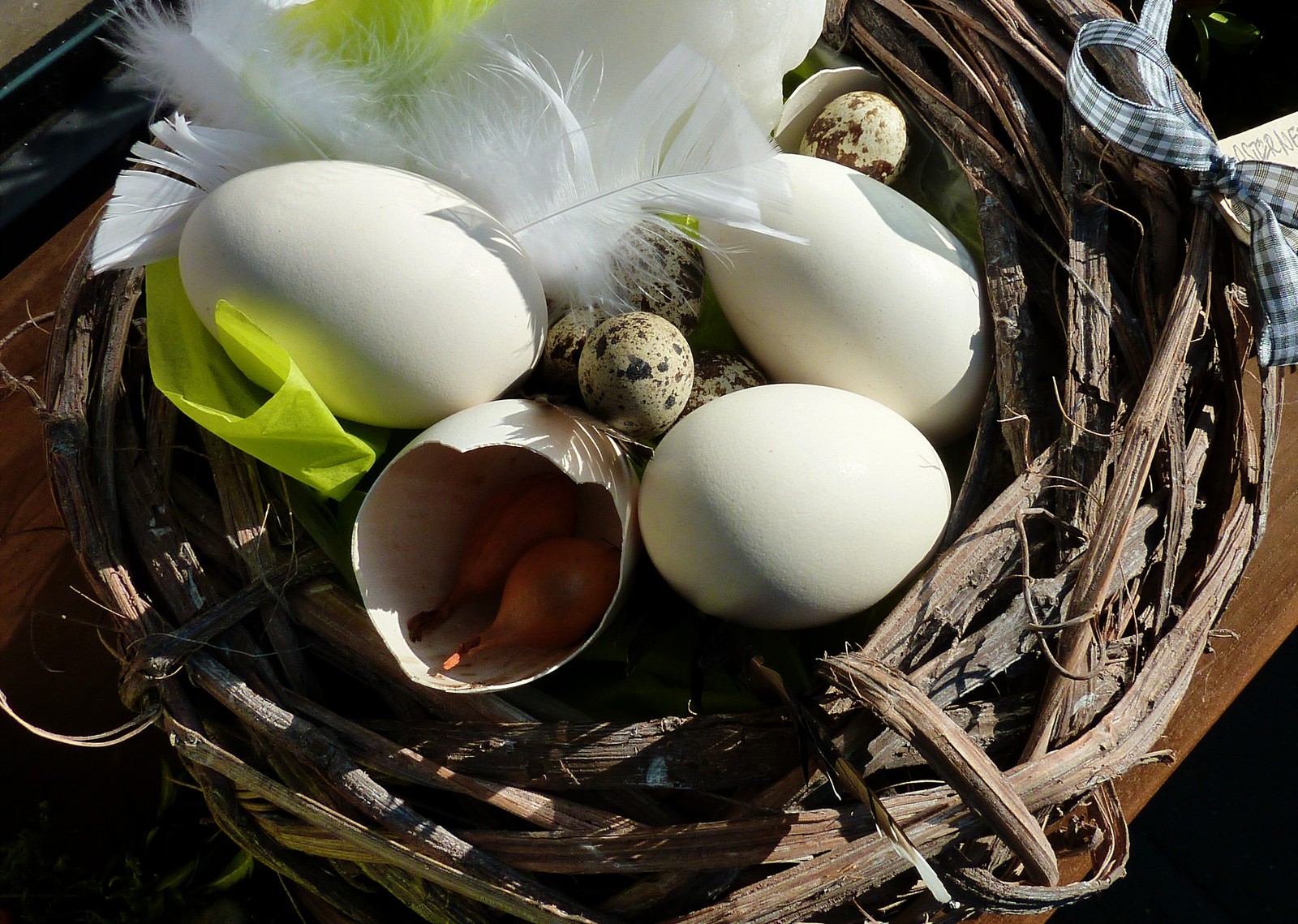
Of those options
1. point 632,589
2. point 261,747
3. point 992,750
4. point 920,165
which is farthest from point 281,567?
point 920,165

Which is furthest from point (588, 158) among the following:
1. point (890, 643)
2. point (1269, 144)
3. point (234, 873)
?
point (234, 873)

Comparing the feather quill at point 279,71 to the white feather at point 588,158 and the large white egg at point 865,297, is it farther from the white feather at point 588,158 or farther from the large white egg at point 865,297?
the large white egg at point 865,297

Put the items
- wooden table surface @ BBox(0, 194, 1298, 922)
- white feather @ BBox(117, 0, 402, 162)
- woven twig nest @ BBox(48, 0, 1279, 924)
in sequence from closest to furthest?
woven twig nest @ BBox(48, 0, 1279, 924) → white feather @ BBox(117, 0, 402, 162) → wooden table surface @ BBox(0, 194, 1298, 922)

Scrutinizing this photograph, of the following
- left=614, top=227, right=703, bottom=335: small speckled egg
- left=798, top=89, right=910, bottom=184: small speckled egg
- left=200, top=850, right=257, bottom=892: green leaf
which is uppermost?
left=798, top=89, right=910, bottom=184: small speckled egg

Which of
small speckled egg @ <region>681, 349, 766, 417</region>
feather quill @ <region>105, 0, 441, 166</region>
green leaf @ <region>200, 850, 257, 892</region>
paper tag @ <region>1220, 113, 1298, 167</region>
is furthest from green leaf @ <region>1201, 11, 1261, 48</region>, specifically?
green leaf @ <region>200, 850, 257, 892</region>

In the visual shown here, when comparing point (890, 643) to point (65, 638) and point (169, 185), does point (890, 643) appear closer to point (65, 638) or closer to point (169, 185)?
point (169, 185)

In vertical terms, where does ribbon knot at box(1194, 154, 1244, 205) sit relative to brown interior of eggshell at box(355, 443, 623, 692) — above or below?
above

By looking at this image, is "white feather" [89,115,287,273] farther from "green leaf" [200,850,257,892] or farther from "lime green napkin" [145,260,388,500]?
"green leaf" [200,850,257,892]
